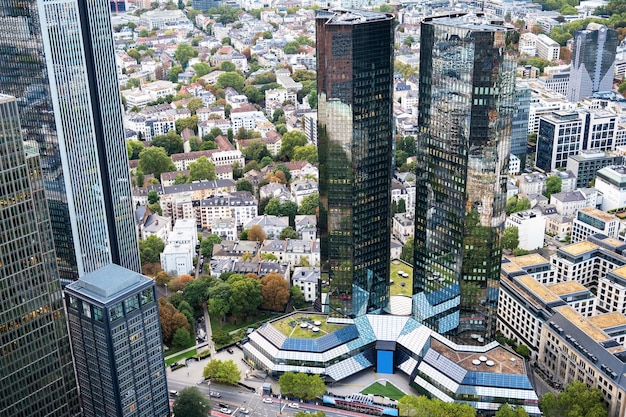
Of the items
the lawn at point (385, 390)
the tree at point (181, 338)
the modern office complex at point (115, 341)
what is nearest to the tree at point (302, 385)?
the lawn at point (385, 390)

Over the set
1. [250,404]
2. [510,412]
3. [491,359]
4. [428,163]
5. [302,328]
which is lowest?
[250,404]

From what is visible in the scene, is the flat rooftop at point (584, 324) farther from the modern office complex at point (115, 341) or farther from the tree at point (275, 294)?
the modern office complex at point (115, 341)

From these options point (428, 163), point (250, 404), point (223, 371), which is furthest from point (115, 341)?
point (428, 163)

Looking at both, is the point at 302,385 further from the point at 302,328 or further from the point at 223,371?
the point at 223,371

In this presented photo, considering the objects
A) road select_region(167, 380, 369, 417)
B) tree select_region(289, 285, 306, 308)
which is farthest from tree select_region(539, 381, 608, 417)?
tree select_region(289, 285, 306, 308)

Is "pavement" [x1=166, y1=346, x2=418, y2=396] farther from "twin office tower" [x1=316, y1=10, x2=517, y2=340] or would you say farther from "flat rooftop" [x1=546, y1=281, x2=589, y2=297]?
"flat rooftop" [x1=546, y1=281, x2=589, y2=297]
